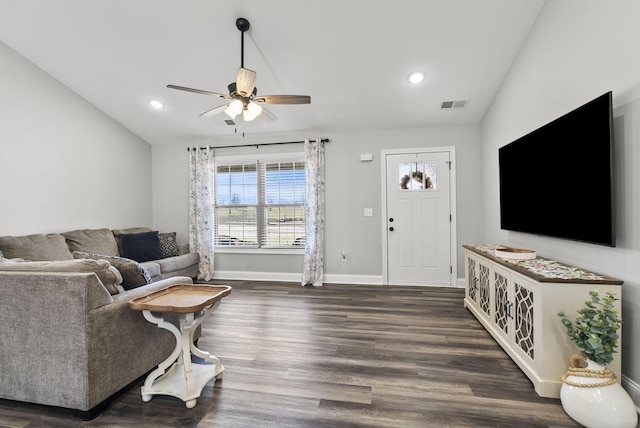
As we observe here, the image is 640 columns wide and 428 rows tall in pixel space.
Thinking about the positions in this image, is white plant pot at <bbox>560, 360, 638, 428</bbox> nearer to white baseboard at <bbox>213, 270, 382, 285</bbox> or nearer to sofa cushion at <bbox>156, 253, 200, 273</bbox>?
white baseboard at <bbox>213, 270, 382, 285</bbox>

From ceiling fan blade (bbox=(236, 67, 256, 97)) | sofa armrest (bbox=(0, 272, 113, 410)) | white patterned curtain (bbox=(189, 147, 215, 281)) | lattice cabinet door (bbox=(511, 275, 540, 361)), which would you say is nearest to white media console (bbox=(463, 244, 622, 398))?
lattice cabinet door (bbox=(511, 275, 540, 361))

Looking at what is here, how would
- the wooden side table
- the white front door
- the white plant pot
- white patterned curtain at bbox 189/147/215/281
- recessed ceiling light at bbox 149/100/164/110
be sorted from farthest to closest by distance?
white patterned curtain at bbox 189/147/215/281, the white front door, recessed ceiling light at bbox 149/100/164/110, the wooden side table, the white plant pot

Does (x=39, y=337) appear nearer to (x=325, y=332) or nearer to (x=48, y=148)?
(x=325, y=332)

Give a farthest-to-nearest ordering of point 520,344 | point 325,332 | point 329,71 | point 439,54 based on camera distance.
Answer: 1. point 329,71
2. point 439,54
3. point 325,332
4. point 520,344

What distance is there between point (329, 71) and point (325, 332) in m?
2.83

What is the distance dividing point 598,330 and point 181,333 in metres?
2.38

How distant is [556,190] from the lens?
7.42 feet

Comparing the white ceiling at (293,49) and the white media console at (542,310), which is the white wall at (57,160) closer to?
the white ceiling at (293,49)

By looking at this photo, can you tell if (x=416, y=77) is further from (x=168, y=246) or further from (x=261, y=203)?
(x=168, y=246)

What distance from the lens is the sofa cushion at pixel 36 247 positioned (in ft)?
10.1

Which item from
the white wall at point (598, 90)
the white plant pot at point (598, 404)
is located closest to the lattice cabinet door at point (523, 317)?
the white plant pot at point (598, 404)

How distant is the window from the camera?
4.84 metres

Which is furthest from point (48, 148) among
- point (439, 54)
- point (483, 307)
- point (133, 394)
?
point (483, 307)

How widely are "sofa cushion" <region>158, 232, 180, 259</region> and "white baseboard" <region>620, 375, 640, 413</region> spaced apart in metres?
5.04
